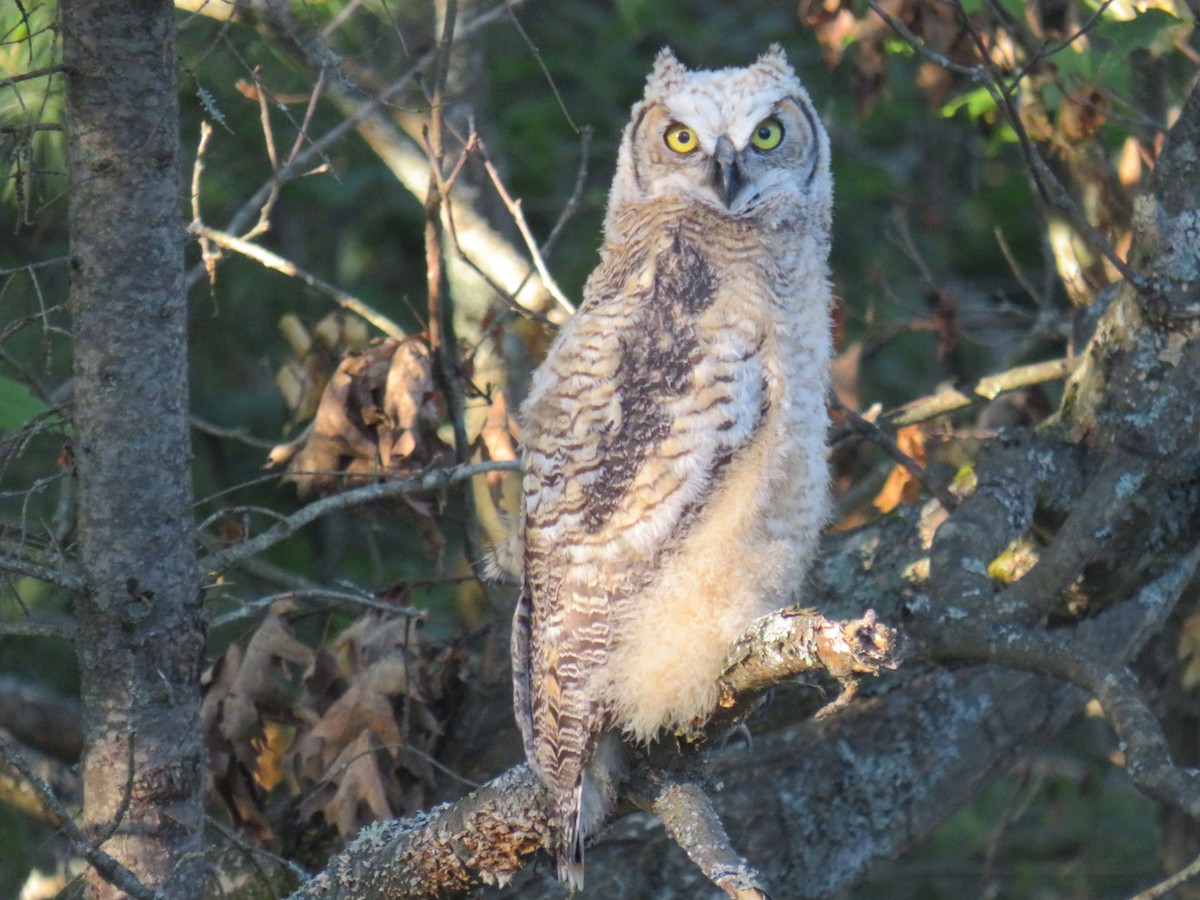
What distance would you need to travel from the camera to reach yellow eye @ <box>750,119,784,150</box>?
9.63 ft

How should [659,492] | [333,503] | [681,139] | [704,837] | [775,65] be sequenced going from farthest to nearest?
[775,65]
[681,139]
[333,503]
[659,492]
[704,837]

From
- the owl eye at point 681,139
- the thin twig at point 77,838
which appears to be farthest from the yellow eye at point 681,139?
the thin twig at point 77,838

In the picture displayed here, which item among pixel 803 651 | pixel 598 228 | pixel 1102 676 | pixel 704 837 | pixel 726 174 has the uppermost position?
pixel 726 174

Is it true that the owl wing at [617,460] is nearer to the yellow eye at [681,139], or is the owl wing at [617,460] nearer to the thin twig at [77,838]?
the yellow eye at [681,139]

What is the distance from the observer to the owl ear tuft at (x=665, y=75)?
9.98ft

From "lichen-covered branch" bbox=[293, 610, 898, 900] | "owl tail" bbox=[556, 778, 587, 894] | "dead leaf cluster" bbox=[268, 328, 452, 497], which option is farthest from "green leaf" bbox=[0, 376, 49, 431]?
"owl tail" bbox=[556, 778, 587, 894]

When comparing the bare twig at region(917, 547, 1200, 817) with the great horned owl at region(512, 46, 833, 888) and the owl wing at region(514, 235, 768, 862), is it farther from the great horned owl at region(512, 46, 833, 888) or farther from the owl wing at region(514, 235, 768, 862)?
the owl wing at region(514, 235, 768, 862)

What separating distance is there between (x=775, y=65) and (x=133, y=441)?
5.21 feet

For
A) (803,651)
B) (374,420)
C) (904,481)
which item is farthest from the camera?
(904,481)

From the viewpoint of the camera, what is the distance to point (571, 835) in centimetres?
→ 239

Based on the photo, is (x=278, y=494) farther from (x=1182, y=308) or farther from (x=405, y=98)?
(x=1182, y=308)

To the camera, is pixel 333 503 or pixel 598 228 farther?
pixel 598 228

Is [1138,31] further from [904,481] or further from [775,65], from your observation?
[904,481]

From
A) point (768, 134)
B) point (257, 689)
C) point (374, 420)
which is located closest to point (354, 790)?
point (257, 689)
